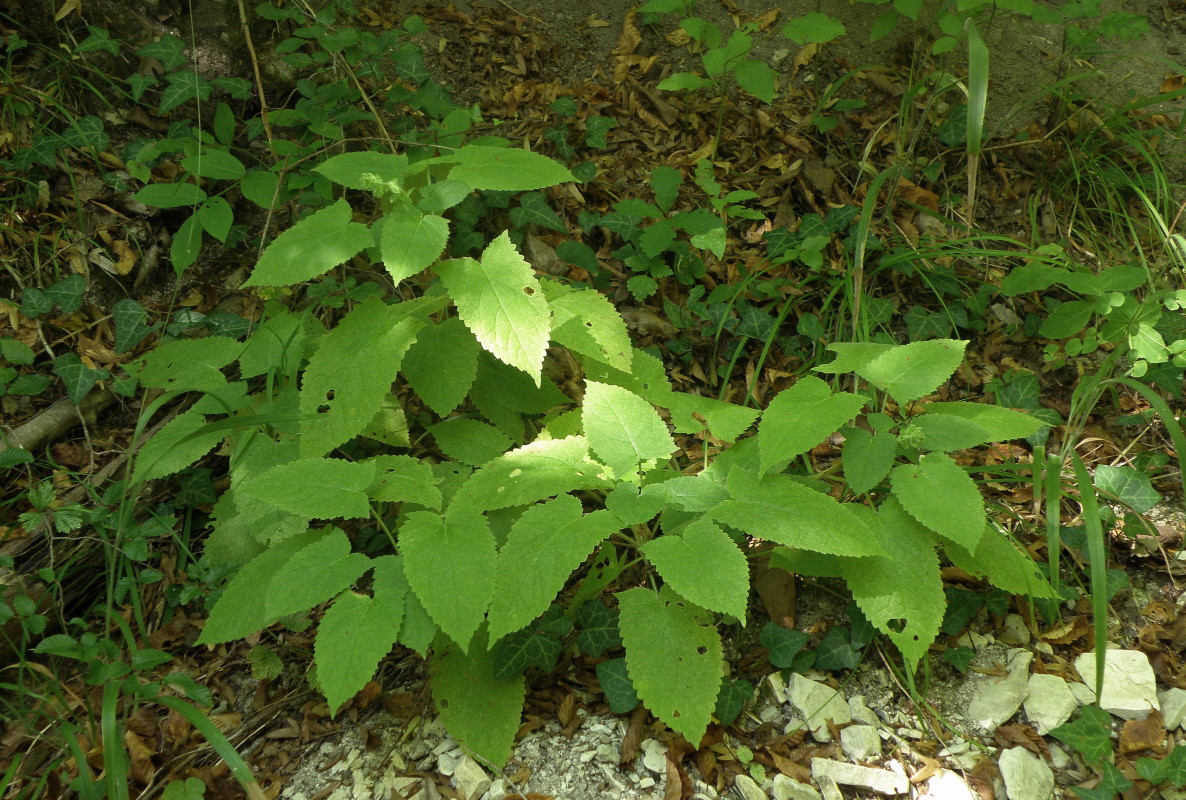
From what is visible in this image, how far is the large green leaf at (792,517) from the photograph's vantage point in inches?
64.2

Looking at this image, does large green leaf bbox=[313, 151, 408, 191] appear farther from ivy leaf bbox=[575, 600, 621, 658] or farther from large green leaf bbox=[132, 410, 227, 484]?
ivy leaf bbox=[575, 600, 621, 658]

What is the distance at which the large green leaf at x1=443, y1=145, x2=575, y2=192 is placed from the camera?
1919 millimetres

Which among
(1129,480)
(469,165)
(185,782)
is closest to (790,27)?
(469,165)

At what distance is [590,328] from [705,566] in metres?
0.75

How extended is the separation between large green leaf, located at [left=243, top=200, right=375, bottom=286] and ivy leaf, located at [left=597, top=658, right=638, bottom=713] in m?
1.17

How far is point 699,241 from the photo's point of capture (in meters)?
2.64

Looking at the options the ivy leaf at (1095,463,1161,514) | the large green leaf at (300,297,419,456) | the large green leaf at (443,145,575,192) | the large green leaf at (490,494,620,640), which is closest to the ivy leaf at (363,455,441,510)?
the large green leaf at (300,297,419,456)

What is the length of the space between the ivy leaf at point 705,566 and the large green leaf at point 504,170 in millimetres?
934

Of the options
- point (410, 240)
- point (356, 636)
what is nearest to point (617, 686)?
point (356, 636)

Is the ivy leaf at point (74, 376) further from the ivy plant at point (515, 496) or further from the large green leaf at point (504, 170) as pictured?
the large green leaf at point (504, 170)

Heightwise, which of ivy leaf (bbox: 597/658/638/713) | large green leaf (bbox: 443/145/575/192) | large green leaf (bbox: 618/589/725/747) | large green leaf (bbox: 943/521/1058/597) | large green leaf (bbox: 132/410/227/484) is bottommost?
ivy leaf (bbox: 597/658/638/713)

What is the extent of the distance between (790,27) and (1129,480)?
1.96 metres

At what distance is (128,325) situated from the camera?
8.04ft

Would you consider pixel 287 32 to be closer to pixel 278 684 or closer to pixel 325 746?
pixel 278 684
